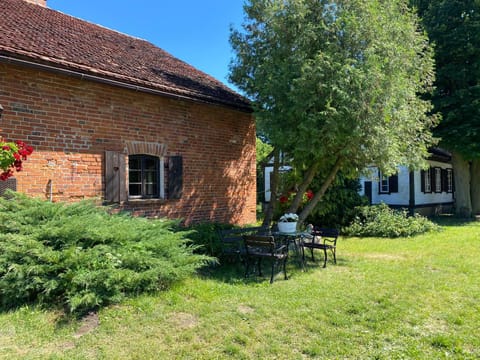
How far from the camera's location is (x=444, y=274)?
672 centimetres

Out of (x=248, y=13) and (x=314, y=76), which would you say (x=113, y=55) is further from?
(x=314, y=76)

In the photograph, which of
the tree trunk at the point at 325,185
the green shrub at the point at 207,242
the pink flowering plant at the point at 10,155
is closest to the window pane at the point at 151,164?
the green shrub at the point at 207,242

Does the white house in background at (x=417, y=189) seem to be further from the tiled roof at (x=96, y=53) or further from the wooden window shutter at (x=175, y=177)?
the wooden window shutter at (x=175, y=177)

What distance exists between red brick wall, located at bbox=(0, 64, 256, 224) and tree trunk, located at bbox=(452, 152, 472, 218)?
499 inches

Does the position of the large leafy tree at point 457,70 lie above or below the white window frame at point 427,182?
above

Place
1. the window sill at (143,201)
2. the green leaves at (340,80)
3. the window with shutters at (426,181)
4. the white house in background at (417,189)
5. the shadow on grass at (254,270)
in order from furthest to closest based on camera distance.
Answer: the window with shutters at (426,181) < the white house in background at (417,189) < the window sill at (143,201) < the green leaves at (340,80) < the shadow on grass at (254,270)

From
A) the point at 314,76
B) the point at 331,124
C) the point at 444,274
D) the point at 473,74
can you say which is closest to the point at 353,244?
the point at 444,274

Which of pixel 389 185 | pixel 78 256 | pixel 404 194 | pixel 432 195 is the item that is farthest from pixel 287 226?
pixel 432 195

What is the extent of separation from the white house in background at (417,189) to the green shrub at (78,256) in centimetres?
1391

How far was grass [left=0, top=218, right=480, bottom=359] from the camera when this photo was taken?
3670mm

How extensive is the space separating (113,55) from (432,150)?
60.1 feet

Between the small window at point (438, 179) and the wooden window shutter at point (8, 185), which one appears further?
the small window at point (438, 179)

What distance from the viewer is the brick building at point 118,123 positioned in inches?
250

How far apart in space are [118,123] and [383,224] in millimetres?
9448
